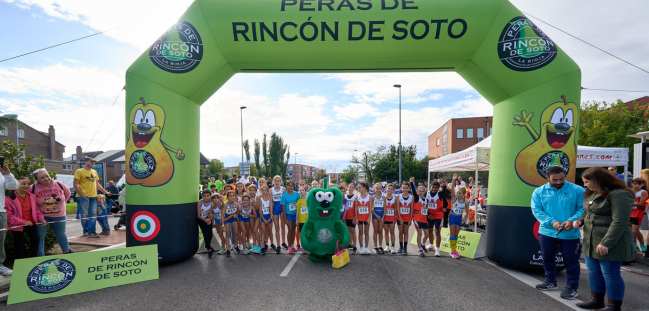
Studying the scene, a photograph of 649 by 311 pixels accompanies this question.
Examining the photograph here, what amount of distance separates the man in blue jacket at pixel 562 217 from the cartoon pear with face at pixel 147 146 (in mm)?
5695

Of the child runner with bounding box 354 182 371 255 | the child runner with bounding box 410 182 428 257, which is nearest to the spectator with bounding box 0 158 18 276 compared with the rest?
the child runner with bounding box 354 182 371 255

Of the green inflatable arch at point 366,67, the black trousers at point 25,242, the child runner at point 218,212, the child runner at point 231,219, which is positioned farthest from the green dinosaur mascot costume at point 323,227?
the black trousers at point 25,242

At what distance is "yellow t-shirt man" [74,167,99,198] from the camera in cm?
749

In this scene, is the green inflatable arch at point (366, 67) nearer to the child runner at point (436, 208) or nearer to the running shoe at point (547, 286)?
the running shoe at point (547, 286)

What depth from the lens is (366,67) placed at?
19.3ft

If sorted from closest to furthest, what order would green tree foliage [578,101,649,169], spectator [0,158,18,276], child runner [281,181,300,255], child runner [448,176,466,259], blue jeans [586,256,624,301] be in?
blue jeans [586,256,624,301] → spectator [0,158,18,276] → child runner [448,176,466,259] → child runner [281,181,300,255] → green tree foliage [578,101,649,169]

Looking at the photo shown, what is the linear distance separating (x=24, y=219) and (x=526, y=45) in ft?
27.5

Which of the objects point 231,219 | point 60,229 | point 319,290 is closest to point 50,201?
point 60,229

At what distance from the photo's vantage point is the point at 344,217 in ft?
22.6

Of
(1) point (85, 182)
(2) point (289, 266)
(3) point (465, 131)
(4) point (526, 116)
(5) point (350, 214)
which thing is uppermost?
(3) point (465, 131)

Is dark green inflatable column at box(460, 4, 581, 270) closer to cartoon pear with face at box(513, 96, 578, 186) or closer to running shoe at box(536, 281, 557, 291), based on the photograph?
cartoon pear with face at box(513, 96, 578, 186)

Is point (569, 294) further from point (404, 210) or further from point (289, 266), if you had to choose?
point (289, 266)

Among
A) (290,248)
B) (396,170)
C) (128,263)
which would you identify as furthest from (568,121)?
(396,170)

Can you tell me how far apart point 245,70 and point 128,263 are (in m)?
3.70
